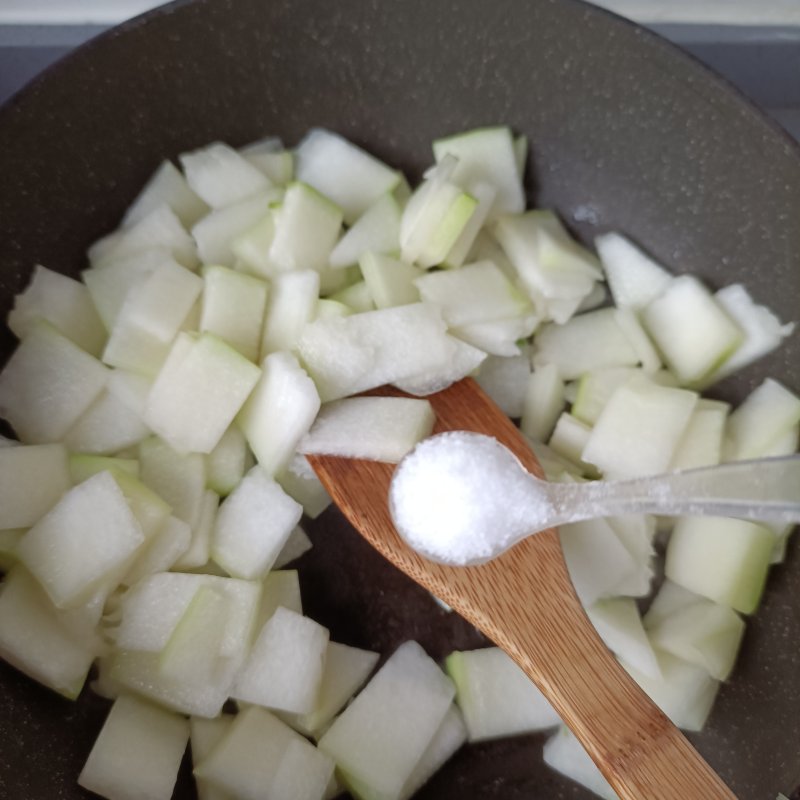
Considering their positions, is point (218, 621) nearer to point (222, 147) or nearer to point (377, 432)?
point (377, 432)

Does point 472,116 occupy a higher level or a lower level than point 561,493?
higher

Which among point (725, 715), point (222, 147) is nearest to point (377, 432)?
point (222, 147)

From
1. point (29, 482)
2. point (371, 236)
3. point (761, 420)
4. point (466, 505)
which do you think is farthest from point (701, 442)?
point (29, 482)

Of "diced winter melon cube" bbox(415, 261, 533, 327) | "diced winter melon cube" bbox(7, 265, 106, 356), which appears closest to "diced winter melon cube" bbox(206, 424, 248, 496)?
"diced winter melon cube" bbox(7, 265, 106, 356)

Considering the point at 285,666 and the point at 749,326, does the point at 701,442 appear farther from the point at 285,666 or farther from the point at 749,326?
the point at 285,666

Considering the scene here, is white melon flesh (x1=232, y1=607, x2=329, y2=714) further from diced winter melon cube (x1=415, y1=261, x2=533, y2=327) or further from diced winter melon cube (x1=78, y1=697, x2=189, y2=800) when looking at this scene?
diced winter melon cube (x1=415, y1=261, x2=533, y2=327)

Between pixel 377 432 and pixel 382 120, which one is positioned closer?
pixel 377 432
